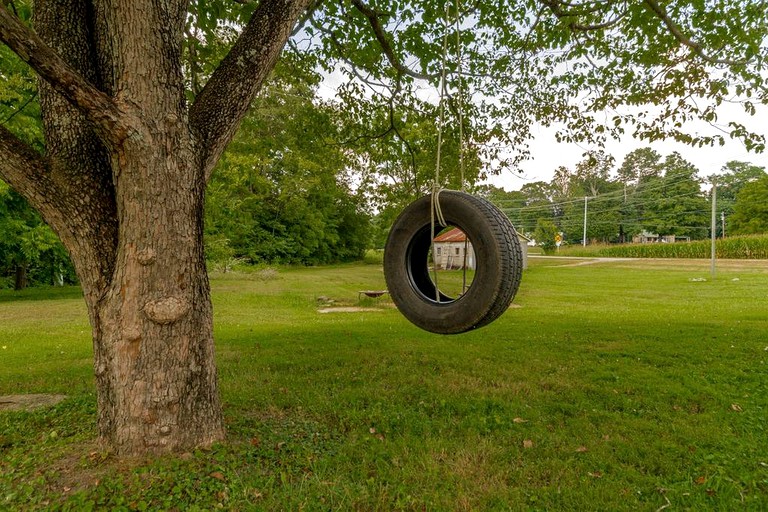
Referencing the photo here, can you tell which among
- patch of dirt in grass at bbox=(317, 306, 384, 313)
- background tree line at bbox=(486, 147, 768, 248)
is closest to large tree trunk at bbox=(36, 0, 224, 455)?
patch of dirt in grass at bbox=(317, 306, 384, 313)

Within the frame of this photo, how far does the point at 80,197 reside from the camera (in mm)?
2539

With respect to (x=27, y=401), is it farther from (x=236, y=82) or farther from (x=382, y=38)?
(x=382, y=38)

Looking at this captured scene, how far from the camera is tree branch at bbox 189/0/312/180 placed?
2.73m

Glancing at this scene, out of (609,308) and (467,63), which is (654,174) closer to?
(609,308)

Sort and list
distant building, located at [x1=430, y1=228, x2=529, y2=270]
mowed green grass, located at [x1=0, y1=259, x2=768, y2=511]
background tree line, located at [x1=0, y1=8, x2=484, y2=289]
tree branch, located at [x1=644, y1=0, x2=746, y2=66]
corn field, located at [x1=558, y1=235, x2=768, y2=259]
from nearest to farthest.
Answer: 1. mowed green grass, located at [x1=0, y1=259, x2=768, y2=511]
2. distant building, located at [x1=430, y1=228, x2=529, y2=270]
3. tree branch, located at [x1=644, y1=0, x2=746, y2=66]
4. background tree line, located at [x1=0, y1=8, x2=484, y2=289]
5. corn field, located at [x1=558, y1=235, x2=768, y2=259]

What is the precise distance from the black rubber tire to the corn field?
3400 cm

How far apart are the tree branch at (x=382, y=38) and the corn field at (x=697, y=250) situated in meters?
32.0

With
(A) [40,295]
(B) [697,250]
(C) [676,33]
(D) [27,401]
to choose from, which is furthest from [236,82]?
(B) [697,250]

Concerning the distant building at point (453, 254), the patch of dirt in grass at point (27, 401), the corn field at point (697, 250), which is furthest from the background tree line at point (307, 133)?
the corn field at point (697, 250)

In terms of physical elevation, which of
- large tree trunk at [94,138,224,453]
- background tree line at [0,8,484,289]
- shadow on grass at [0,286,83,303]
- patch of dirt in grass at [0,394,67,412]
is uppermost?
background tree line at [0,8,484,289]

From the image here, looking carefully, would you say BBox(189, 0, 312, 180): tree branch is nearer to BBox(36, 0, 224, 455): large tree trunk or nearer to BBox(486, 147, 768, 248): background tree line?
BBox(36, 0, 224, 455): large tree trunk

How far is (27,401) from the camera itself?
377 cm

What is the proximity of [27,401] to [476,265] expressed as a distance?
4.32 meters

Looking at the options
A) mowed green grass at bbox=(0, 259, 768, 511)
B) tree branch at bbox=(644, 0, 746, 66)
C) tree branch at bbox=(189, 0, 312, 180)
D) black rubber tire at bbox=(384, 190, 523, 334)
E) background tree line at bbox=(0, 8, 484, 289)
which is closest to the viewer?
mowed green grass at bbox=(0, 259, 768, 511)
